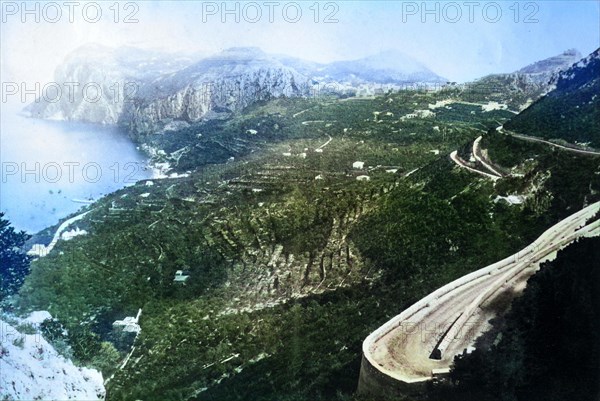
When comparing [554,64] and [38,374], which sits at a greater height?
[554,64]

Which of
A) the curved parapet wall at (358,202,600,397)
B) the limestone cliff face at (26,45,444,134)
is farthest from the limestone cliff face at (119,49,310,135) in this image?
the curved parapet wall at (358,202,600,397)

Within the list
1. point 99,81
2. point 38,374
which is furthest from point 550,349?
point 99,81

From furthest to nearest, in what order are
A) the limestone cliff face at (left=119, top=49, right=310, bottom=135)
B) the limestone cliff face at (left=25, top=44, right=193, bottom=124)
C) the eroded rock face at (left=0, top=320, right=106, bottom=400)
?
the limestone cliff face at (left=119, top=49, right=310, bottom=135)
the limestone cliff face at (left=25, top=44, right=193, bottom=124)
the eroded rock face at (left=0, top=320, right=106, bottom=400)

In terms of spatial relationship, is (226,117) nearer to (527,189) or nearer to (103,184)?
(103,184)

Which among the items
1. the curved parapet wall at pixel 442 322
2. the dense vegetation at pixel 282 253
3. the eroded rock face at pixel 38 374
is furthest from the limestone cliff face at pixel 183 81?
the eroded rock face at pixel 38 374

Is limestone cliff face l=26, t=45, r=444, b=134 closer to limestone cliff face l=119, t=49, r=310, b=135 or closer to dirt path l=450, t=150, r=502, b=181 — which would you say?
limestone cliff face l=119, t=49, r=310, b=135

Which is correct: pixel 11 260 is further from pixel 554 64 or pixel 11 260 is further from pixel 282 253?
pixel 554 64

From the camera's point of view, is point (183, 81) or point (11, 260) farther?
point (183, 81)
